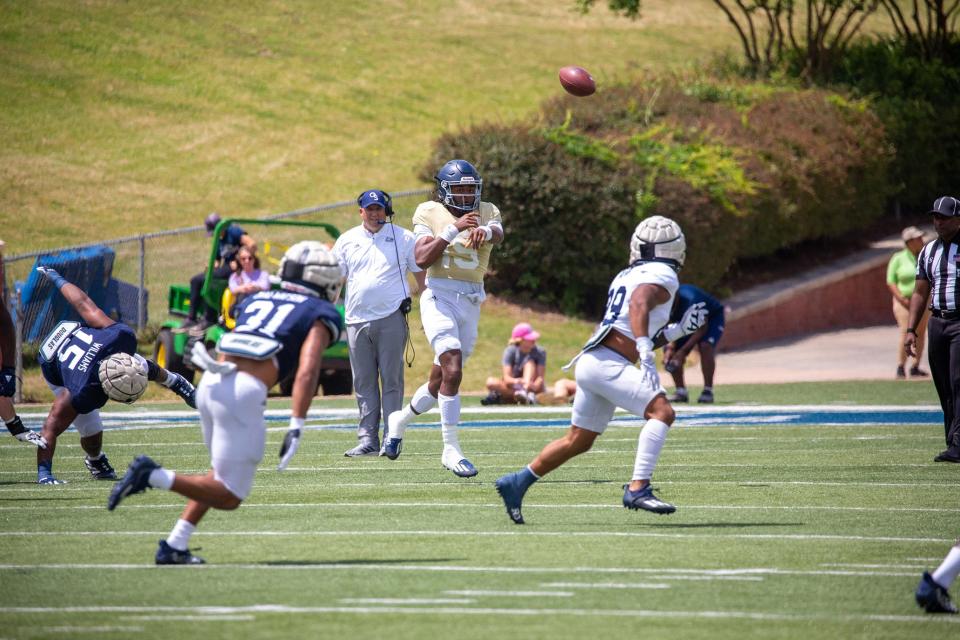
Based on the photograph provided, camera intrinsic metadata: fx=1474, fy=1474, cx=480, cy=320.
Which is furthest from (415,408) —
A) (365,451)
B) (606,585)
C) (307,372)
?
(606,585)

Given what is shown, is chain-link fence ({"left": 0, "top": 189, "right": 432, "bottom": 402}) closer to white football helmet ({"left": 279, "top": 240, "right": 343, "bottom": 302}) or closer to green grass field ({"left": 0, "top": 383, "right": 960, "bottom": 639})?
green grass field ({"left": 0, "top": 383, "right": 960, "bottom": 639})

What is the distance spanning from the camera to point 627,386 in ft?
28.2

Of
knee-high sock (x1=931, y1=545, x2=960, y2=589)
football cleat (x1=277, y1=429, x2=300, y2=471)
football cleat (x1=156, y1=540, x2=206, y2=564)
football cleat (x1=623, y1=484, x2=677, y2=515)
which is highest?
football cleat (x1=277, y1=429, x2=300, y2=471)

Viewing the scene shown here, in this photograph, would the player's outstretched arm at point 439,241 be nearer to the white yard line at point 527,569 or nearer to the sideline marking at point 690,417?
the white yard line at point 527,569

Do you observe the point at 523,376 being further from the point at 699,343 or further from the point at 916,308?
the point at 916,308

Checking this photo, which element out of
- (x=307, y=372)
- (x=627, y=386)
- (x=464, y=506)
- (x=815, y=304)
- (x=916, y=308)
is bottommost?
(x=815, y=304)

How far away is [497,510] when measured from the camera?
9.23 metres

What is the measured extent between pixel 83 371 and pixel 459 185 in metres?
3.04

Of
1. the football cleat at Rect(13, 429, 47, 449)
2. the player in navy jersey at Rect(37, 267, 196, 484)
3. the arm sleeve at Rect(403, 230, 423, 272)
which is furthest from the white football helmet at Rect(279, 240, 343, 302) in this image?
the arm sleeve at Rect(403, 230, 423, 272)

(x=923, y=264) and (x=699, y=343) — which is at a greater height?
(x=923, y=264)

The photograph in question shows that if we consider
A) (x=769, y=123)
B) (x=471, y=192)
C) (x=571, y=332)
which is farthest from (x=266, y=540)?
(x=769, y=123)

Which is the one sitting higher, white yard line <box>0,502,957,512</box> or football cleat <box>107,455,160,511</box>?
football cleat <box>107,455,160,511</box>

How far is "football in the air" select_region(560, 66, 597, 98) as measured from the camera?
13648 mm

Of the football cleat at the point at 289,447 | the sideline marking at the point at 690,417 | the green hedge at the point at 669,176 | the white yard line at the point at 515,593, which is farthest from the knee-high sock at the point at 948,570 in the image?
the green hedge at the point at 669,176
